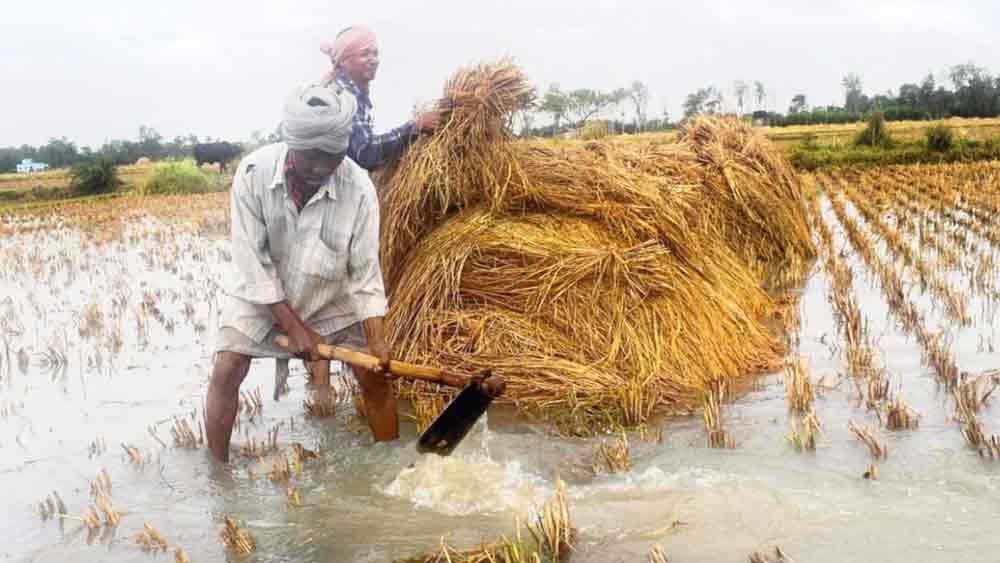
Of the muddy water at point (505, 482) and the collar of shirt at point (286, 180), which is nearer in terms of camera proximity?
the muddy water at point (505, 482)

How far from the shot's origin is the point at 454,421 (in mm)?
3496

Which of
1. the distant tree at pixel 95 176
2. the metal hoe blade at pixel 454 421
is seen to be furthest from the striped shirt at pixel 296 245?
the distant tree at pixel 95 176

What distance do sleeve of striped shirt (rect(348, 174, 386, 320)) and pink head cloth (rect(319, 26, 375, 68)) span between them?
1097 mm

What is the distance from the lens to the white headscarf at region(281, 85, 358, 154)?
3.29 metres

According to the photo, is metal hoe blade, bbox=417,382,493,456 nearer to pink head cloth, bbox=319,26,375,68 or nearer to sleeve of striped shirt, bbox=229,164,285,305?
sleeve of striped shirt, bbox=229,164,285,305

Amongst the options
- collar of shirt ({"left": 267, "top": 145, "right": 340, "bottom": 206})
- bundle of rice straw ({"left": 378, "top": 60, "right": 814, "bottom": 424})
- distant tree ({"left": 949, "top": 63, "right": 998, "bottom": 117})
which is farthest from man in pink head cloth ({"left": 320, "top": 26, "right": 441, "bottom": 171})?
distant tree ({"left": 949, "top": 63, "right": 998, "bottom": 117})

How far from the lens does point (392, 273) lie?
17.0 ft

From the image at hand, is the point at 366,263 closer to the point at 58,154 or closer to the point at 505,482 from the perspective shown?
the point at 505,482

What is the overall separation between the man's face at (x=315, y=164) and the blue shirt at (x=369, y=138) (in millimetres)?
1129

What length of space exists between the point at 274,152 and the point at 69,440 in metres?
2.01

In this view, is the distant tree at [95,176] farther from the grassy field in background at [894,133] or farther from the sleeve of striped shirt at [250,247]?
the sleeve of striped shirt at [250,247]

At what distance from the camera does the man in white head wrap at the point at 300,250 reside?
3.43m

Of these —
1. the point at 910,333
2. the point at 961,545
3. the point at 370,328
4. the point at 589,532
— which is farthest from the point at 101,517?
the point at 910,333

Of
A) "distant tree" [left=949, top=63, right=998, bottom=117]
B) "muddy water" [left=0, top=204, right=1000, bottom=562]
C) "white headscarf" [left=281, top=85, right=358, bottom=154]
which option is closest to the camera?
"muddy water" [left=0, top=204, right=1000, bottom=562]
